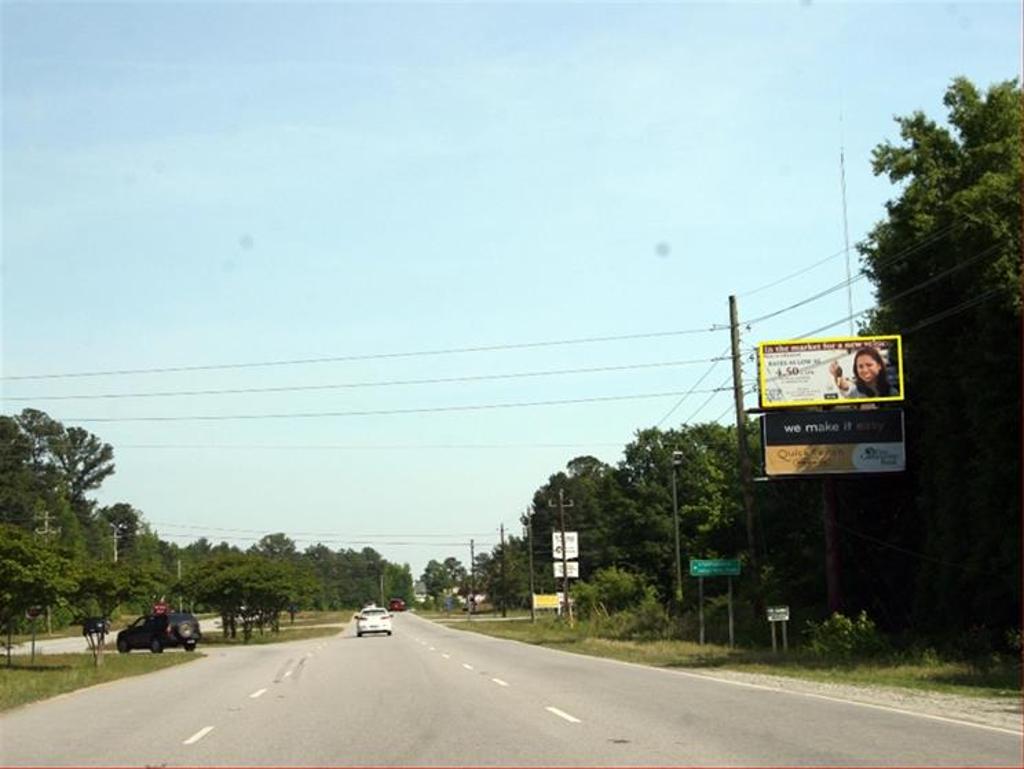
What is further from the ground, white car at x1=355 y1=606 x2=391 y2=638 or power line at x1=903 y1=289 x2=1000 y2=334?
power line at x1=903 y1=289 x2=1000 y2=334

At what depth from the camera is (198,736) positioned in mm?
15797

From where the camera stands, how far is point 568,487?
6511 inches

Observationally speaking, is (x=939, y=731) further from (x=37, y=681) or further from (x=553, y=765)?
(x=37, y=681)

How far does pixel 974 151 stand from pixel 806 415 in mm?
9611

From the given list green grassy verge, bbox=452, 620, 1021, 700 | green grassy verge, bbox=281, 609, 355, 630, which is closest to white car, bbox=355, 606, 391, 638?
green grassy verge, bbox=452, 620, 1021, 700

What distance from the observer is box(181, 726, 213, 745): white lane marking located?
49.5 ft

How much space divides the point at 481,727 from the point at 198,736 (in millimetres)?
3753

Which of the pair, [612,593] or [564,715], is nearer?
[564,715]

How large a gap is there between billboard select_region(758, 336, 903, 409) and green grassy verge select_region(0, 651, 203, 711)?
857 inches

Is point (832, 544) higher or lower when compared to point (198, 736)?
higher

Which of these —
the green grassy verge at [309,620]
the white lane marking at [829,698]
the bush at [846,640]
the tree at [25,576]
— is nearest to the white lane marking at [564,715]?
the white lane marking at [829,698]

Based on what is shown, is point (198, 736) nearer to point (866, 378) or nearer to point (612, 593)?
point (866, 378)

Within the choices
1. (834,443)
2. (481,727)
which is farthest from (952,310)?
(481,727)

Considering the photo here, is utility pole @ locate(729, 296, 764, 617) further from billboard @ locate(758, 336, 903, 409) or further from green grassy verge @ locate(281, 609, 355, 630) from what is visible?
green grassy verge @ locate(281, 609, 355, 630)
